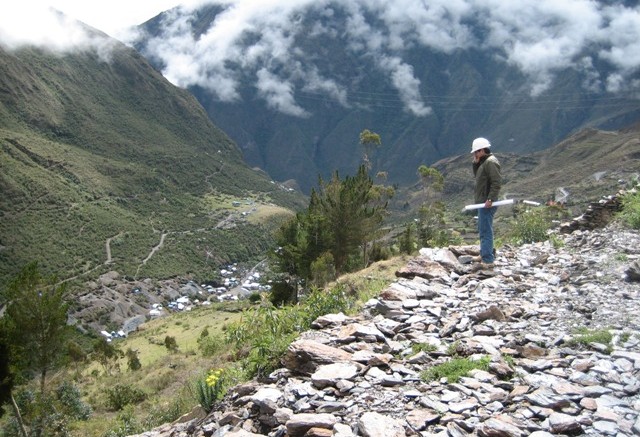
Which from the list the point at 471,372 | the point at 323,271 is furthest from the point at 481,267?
the point at 323,271

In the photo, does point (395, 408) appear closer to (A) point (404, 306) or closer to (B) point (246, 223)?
(A) point (404, 306)

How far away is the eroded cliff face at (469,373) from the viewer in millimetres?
4801

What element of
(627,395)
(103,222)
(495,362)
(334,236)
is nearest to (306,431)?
(495,362)

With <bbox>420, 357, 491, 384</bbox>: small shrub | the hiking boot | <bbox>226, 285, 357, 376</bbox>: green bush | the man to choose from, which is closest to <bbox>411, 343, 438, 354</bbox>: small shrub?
<bbox>420, 357, 491, 384</bbox>: small shrub

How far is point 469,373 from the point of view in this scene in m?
5.66

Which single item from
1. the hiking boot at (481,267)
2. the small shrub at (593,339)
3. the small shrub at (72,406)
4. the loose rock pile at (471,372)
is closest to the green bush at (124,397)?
the small shrub at (72,406)

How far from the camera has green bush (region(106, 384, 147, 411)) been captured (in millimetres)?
20422

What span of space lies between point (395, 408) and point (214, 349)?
15.0 m

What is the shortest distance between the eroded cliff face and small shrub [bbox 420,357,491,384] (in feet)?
0.32

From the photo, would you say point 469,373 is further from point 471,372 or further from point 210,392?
point 210,392

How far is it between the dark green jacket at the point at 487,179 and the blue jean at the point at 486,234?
1.00ft

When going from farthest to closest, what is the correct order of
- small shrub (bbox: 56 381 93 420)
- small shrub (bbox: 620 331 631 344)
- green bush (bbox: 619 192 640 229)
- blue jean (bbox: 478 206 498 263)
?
1. small shrub (bbox: 56 381 93 420)
2. green bush (bbox: 619 192 640 229)
3. blue jean (bbox: 478 206 498 263)
4. small shrub (bbox: 620 331 631 344)

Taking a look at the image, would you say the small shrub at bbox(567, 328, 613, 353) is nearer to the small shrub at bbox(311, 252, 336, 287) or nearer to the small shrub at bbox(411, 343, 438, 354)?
the small shrub at bbox(411, 343, 438, 354)

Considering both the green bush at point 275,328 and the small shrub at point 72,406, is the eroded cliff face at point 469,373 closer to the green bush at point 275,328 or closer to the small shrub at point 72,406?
the green bush at point 275,328
